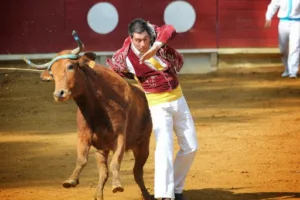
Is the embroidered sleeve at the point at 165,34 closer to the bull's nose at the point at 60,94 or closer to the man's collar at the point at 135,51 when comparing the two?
the man's collar at the point at 135,51

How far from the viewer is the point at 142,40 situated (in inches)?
228

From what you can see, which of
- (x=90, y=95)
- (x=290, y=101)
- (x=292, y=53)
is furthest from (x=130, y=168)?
(x=292, y=53)

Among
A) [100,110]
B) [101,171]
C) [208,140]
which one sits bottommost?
[208,140]

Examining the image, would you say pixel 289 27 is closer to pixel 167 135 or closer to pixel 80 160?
pixel 167 135

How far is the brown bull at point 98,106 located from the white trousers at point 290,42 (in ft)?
24.4

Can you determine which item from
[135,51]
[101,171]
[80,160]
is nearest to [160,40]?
[135,51]

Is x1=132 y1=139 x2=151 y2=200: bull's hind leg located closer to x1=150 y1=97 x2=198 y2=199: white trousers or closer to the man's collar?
x1=150 y1=97 x2=198 y2=199: white trousers

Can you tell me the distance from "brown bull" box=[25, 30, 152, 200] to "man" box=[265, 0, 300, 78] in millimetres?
7380

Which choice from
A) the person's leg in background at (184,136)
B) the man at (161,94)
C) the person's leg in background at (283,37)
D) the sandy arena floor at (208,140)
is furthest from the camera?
the person's leg in background at (283,37)

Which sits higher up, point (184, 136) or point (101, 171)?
point (184, 136)

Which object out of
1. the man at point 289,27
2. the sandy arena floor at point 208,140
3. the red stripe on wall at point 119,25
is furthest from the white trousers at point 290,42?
the red stripe on wall at point 119,25

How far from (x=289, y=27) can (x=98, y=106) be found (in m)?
7.95

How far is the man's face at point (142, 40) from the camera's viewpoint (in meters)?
5.78

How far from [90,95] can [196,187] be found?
65.7 inches
